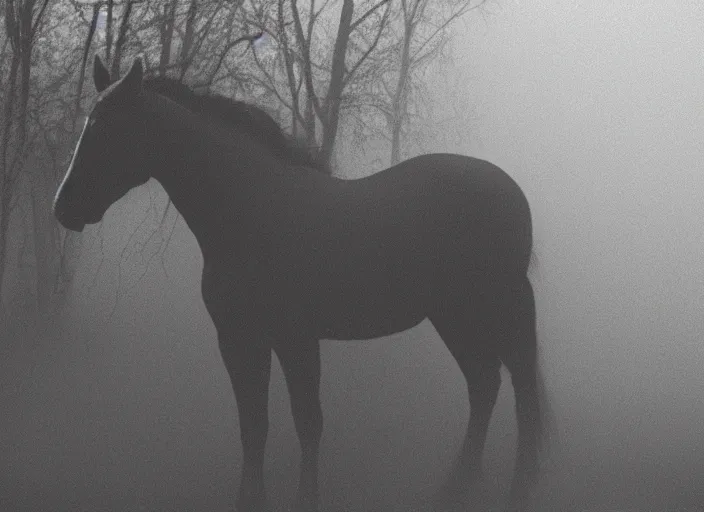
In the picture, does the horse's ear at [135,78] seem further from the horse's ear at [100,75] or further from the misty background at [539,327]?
the misty background at [539,327]

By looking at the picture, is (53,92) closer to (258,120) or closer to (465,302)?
(258,120)

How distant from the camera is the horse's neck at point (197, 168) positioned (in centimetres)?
179

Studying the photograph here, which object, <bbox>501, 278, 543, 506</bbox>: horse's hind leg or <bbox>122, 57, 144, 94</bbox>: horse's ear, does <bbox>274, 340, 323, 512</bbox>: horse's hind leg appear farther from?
<bbox>122, 57, 144, 94</bbox>: horse's ear

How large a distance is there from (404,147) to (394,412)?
74 cm

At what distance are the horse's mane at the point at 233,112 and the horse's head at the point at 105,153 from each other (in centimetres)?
11

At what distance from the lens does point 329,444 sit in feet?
6.62

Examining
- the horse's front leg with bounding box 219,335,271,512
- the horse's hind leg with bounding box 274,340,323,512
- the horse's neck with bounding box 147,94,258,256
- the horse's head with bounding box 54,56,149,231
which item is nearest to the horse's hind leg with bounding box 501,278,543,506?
the horse's hind leg with bounding box 274,340,323,512

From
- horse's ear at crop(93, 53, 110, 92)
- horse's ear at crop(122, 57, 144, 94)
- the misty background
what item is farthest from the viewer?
the misty background

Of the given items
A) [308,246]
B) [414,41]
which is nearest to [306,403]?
[308,246]

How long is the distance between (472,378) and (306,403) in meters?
0.43

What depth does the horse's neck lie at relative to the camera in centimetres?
179

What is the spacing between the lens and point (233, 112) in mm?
1866

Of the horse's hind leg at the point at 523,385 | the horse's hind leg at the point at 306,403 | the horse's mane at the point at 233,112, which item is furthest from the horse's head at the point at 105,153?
the horse's hind leg at the point at 523,385

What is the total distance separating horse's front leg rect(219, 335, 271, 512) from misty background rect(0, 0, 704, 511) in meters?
0.10
